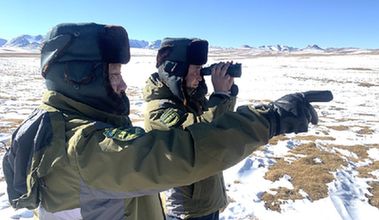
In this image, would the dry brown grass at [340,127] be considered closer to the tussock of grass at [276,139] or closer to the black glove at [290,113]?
the tussock of grass at [276,139]

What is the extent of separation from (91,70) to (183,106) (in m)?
1.35

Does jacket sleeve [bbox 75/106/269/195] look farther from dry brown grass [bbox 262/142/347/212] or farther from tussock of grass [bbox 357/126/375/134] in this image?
tussock of grass [bbox 357/126/375/134]

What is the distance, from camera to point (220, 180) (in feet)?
9.20

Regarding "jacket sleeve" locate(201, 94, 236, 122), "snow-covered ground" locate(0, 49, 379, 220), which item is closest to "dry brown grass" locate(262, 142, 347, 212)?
"snow-covered ground" locate(0, 49, 379, 220)

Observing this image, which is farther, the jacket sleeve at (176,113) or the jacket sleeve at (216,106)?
the jacket sleeve at (216,106)

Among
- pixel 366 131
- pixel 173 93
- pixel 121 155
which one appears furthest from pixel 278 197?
pixel 366 131

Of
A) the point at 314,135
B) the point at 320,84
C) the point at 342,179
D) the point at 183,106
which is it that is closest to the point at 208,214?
the point at 183,106

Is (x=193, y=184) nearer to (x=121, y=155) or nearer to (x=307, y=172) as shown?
(x=121, y=155)

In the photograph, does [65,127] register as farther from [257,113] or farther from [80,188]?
[257,113]

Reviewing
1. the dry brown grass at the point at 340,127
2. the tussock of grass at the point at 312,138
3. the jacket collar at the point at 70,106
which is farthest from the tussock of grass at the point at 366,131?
the jacket collar at the point at 70,106

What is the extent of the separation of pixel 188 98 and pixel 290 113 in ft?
4.93

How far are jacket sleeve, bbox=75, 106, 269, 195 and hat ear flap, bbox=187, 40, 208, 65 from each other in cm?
155

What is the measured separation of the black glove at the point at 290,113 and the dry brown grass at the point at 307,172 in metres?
3.79

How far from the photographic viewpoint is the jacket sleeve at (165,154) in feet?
4.12
